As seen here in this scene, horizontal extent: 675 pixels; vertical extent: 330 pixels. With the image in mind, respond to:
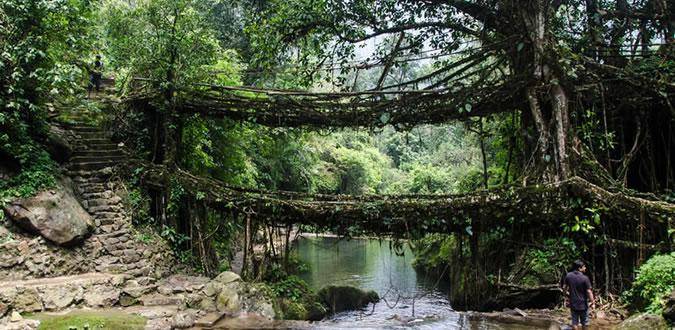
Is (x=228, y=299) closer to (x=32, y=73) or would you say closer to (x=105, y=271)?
(x=105, y=271)

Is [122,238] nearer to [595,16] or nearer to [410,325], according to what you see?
[410,325]

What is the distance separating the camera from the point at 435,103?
805cm

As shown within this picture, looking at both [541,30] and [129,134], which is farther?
[129,134]

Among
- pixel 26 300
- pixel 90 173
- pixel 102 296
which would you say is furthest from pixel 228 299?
pixel 90 173

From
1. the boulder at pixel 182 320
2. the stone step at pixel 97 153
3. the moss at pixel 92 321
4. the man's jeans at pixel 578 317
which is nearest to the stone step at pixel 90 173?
the stone step at pixel 97 153

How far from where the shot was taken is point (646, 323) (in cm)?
511

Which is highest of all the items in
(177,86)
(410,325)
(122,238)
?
(177,86)

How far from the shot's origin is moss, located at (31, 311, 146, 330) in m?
5.85

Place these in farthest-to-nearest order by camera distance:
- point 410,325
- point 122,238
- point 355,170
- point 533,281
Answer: point 355,170 < point 122,238 < point 533,281 < point 410,325

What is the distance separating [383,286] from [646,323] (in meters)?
10.2

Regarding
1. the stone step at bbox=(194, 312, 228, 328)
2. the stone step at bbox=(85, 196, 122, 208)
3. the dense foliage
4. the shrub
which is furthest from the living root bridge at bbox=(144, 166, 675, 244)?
the dense foliage

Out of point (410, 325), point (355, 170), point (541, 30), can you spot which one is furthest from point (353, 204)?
point (355, 170)

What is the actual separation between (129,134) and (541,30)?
799 cm

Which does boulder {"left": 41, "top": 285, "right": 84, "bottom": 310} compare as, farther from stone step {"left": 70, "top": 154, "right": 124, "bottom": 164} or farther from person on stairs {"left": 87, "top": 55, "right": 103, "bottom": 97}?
person on stairs {"left": 87, "top": 55, "right": 103, "bottom": 97}
